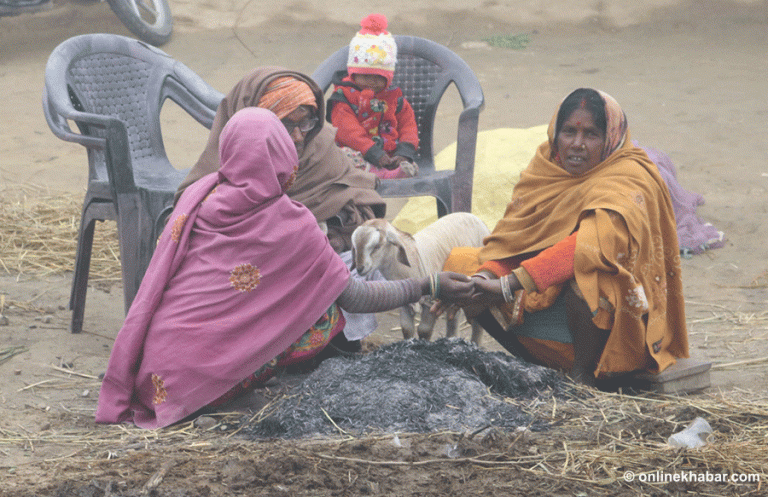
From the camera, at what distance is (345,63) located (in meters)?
5.93

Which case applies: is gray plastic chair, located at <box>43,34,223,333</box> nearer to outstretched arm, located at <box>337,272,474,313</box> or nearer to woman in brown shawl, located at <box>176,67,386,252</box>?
woman in brown shawl, located at <box>176,67,386,252</box>

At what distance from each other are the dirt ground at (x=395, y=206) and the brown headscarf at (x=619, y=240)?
0.30 meters

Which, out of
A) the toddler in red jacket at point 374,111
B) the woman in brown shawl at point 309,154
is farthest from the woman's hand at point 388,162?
the woman in brown shawl at point 309,154

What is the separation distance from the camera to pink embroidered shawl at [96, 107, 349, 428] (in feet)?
12.0

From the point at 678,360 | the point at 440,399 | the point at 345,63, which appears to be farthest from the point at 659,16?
the point at 440,399

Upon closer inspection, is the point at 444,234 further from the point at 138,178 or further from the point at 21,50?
the point at 21,50

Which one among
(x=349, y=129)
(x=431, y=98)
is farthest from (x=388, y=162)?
(x=431, y=98)

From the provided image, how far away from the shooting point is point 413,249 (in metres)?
4.42

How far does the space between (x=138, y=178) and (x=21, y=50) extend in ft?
25.2

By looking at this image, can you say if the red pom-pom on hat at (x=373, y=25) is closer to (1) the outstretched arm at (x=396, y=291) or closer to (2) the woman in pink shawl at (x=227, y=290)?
(2) the woman in pink shawl at (x=227, y=290)

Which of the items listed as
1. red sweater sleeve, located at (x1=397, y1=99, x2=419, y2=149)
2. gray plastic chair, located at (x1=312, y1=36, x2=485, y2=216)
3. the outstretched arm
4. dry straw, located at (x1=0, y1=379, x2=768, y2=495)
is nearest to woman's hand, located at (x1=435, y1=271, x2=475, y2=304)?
the outstretched arm

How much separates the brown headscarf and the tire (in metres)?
8.58

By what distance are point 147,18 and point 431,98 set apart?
7.89 metres

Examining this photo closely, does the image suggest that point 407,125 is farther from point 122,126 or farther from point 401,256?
point 122,126
